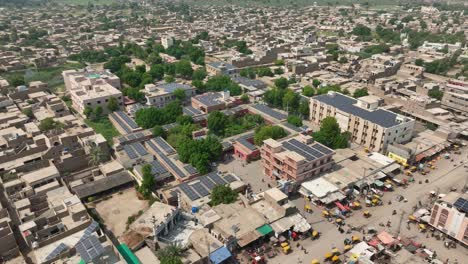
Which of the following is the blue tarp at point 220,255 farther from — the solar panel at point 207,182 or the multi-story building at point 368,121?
the multi-story building at point 368,121

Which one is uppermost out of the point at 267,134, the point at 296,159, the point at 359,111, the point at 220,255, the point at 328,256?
the point at 359,111

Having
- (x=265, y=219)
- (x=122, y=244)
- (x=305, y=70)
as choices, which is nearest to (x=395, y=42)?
(x=305, y=70)

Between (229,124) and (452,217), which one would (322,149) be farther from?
(229,124)

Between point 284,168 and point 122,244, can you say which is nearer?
point 122,244

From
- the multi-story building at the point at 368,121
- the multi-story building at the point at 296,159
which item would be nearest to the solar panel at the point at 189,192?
the multi-story building at the point at 296,159

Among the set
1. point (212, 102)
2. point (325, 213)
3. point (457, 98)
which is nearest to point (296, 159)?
point (325, 213)

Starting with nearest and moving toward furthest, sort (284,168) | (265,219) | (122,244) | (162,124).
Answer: (122,244)
(265,219)
(284,168)
(162,124)

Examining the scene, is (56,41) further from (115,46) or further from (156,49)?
(156,49)
